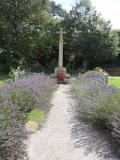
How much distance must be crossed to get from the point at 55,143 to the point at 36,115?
2110 millimetres

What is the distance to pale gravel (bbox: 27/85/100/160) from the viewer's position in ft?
19.9

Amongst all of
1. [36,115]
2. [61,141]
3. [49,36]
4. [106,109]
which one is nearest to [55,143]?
[61,141]

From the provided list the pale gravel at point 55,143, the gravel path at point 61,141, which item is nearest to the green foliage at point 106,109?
the gravel path at point 61,141

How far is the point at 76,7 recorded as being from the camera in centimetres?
3506

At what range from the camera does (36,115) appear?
28.8ft

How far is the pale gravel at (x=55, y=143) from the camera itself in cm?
605

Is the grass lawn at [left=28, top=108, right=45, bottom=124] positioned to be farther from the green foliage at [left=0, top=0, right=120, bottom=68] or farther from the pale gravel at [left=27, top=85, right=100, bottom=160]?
the green foliage at [left=0, top=0, right=120, bottom=68]

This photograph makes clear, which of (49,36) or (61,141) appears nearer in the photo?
(61,141)

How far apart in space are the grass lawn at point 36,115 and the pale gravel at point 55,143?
159 mm

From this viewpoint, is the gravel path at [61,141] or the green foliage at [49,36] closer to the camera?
the gravel path at [61,141]

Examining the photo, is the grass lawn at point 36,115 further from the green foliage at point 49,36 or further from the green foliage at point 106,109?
the green foliage at point 49,36

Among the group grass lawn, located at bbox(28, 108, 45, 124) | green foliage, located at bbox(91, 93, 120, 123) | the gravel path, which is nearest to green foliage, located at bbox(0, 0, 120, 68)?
grass lawn, located at bbox(28, 108, 45, 124)

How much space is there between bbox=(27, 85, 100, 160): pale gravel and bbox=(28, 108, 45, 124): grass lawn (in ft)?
0.52

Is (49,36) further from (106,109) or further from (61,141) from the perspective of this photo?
(61,141)
